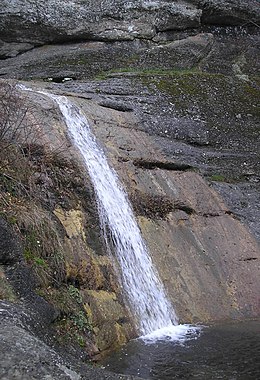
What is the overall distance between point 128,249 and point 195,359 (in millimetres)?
2616

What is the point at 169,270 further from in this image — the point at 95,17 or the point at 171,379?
the point at 95,17

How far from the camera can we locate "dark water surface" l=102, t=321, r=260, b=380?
612 centimetres

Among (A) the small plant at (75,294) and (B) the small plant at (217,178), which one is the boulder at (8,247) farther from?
(B) the small plant at (217,178)

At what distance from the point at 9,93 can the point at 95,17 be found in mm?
7952

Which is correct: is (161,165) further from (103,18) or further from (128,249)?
(103,18)

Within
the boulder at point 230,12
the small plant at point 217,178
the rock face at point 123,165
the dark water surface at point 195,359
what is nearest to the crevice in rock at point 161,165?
the rock face at point 123,165

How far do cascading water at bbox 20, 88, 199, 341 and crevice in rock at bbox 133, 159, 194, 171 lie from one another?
0.95m

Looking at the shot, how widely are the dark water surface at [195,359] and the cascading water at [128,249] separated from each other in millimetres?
520

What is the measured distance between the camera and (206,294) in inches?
378

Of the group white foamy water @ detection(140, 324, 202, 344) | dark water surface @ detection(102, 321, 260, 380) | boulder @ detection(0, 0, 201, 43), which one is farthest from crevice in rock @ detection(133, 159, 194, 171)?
boulder @ detection(0, 0, 201, 43)

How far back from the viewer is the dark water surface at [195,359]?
6.12 meters

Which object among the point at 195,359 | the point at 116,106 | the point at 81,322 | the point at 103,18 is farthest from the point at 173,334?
the point at 103,18

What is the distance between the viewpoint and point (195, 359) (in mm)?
6609

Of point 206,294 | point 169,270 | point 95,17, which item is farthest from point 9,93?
point 95,17
